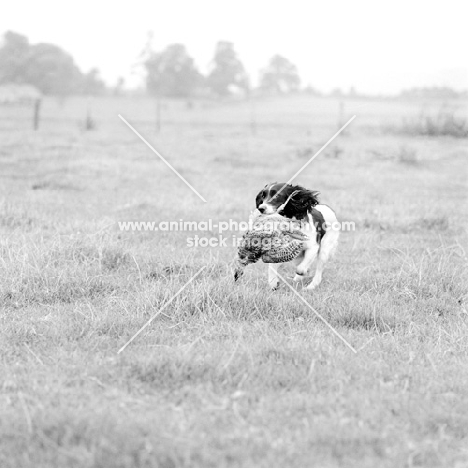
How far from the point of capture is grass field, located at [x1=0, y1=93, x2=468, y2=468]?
3.64m

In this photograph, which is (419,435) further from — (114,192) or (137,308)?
(114,192)

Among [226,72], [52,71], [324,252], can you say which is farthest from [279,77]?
[324,252]

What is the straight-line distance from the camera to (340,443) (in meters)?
3.69

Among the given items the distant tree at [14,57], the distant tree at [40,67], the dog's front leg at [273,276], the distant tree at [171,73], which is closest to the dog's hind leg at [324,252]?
the dog's front leg at [273,276]

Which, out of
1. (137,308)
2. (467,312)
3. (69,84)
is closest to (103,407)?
(137,308)

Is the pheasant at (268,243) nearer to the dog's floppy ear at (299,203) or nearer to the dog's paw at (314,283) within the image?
the dog's floppy ear at (299,203)

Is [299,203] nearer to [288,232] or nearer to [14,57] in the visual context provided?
[288,232]

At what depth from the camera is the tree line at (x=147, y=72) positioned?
185 ft

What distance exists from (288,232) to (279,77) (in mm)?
67275

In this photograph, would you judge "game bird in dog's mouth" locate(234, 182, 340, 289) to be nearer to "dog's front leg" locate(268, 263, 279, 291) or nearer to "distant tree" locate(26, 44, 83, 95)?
"dog's front leg" locate(268, 263, 279, 291)

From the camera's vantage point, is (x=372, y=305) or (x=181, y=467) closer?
(x=181, y=467)

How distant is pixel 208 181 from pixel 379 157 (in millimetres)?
7681

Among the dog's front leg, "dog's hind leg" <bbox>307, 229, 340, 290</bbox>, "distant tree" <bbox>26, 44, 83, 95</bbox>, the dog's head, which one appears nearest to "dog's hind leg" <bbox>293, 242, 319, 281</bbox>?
"dog's hind leg" <bbox>307, 229, 340, 290</bbox>

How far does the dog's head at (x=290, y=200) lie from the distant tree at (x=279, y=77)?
65316 millimetres
